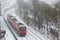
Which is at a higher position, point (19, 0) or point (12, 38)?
point (19, 0)

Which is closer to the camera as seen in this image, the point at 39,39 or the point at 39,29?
the point at 39,39

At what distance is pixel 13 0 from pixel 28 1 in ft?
94.4

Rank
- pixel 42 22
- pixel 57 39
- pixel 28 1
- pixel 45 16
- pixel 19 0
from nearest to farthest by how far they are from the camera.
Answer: pixel 57 39 < pixel 45 16 < pixel 42 22 < pixel 28 1 < pixel 19 0

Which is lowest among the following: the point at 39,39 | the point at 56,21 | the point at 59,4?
the point at 39,39

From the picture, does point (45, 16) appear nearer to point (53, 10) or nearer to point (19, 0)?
point (53, 10)

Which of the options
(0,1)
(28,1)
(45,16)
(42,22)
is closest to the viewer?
(45,16)

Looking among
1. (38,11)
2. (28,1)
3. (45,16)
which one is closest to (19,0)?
(28,1)

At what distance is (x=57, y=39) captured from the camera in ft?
127

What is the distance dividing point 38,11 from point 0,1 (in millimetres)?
40086

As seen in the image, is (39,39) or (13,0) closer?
(39,39)

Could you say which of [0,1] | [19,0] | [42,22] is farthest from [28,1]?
[0,1]

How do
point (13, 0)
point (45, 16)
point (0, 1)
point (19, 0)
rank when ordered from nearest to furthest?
point (45, 16), point (19, 0), point (0, 1), point (13, 0)

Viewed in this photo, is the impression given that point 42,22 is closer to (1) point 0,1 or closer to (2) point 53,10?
(2) point 53,10

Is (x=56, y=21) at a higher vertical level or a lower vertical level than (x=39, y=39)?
higher
